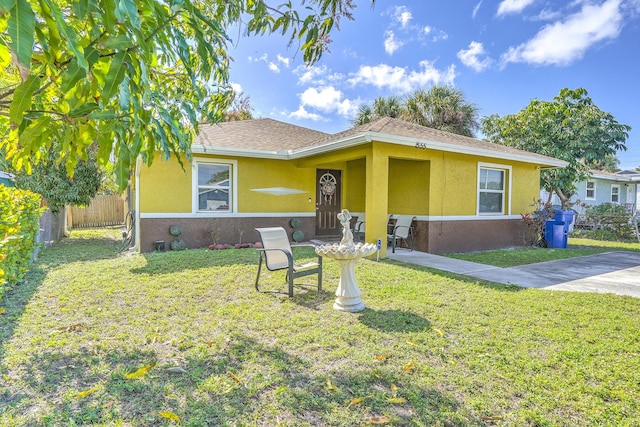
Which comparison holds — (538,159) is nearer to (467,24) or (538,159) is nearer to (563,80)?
(467,24)

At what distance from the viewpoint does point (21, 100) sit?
58.7 inches

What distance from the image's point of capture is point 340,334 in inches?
156

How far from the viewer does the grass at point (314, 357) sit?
2.59 m

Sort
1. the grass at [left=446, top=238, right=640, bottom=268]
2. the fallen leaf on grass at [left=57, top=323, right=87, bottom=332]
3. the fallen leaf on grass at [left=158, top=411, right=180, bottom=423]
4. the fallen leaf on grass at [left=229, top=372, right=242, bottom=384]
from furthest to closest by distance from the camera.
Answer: the grass at [left=446, top=238, right=640, bottom=268]
the fallen leaf on grass at [left=57, top=323, right=87, bottom=332]
the fallen leaf on grass at [left=229, top=372, right=242, bottom=384]
the fallen leaf on grass at [left=158, top=411, right=180, bottom=423]

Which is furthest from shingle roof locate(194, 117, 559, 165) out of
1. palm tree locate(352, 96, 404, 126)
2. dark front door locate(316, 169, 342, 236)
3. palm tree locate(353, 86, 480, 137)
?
palm tree locate(353, 86, 480, 137)

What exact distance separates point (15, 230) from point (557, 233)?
14082mm

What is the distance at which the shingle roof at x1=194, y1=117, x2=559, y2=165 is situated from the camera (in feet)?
29.6

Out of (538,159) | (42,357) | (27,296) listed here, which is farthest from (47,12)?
(538,159)

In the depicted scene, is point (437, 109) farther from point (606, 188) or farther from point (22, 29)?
point (22, 29)

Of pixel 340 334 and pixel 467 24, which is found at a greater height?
pixel 467 24

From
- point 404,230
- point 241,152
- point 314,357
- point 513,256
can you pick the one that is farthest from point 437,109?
point 314,357

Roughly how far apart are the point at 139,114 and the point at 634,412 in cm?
394

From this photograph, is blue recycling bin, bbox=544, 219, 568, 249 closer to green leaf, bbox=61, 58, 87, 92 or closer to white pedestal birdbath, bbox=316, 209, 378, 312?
white pedestal birdbath, bbox=316, 209, 378, 312

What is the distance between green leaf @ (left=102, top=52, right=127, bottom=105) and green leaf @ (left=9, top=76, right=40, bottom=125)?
1.12ft
